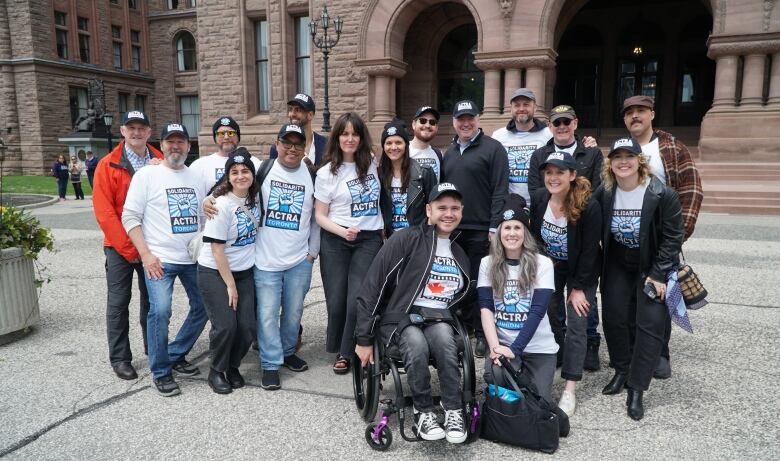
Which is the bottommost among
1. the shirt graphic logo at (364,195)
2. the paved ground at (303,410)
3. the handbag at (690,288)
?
the paved ground at (303,410)

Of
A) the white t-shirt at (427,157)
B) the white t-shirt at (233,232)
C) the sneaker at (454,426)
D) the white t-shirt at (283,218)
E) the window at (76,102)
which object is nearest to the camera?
the sneaker at (454,426)

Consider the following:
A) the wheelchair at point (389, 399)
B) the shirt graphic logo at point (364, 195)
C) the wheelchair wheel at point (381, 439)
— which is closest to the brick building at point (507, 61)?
the shirt graphic logo at point (364, 195)

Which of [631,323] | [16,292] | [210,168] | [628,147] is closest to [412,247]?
[628,147]

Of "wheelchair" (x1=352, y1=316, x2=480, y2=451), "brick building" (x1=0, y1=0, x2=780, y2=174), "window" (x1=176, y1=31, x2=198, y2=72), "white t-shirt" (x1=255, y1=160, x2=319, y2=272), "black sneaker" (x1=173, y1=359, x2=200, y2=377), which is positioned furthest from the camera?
"window" (x1=176, y1=31, x2=198, y2=72)

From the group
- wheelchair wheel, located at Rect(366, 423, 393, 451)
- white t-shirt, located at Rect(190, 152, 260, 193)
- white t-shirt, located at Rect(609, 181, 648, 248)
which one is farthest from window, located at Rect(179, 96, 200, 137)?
wheelchair wheel, located at Rect(366, 423, 393, 451)

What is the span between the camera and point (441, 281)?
11.3 ft

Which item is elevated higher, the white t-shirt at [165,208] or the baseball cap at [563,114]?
the baseball cap at [563,114]

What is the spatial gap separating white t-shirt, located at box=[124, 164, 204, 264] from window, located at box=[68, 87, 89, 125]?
127ft

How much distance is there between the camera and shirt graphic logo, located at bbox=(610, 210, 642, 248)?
11.4ft

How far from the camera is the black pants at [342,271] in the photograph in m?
4.09

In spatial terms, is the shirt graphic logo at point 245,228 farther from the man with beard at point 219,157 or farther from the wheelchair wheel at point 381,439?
the wheelchair wheel at point 381,439

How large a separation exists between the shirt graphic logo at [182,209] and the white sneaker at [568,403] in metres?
2.87

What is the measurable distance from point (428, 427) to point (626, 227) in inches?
73.1

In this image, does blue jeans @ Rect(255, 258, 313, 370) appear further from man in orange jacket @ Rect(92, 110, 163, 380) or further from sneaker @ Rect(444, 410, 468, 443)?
sneaker @ Rect(444, 410, 468, 443)
